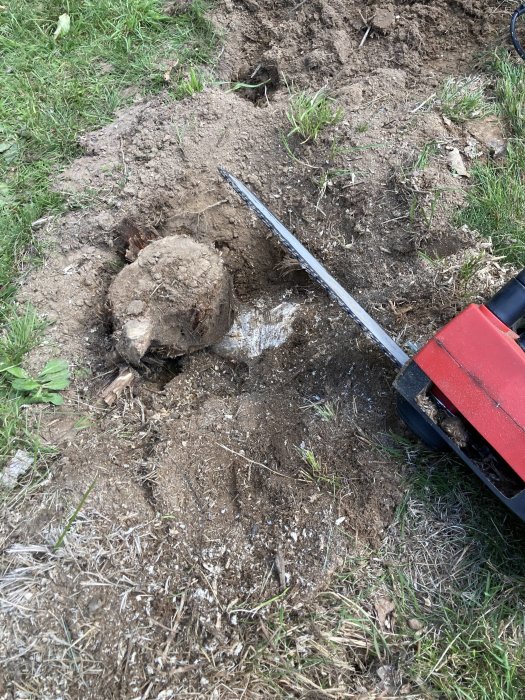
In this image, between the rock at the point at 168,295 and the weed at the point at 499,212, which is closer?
the rock at the point at 168,295

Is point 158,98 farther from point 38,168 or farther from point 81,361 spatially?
point 81,361

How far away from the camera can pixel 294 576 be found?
177 cm

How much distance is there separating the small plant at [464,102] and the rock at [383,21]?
0.47 metres

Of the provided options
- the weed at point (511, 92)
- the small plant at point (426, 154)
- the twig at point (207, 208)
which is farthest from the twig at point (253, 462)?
the weed at point (511, 92)

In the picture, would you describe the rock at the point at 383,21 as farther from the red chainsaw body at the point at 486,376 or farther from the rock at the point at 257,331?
the red chainsaw body at the point at 486,376

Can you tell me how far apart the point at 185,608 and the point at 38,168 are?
2402mm


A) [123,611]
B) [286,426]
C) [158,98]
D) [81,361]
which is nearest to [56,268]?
[81,361]

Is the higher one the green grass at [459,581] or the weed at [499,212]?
the weed at [499,212]

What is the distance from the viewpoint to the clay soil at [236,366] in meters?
1.77

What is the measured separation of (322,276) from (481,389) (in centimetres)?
79

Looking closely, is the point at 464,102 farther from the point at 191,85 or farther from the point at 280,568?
the point at 280,568

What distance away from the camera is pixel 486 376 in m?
1.59

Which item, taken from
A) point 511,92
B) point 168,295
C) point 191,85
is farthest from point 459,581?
point 191,85

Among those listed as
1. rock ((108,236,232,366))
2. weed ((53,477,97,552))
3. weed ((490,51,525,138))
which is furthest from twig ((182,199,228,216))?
weed ((490,51,525,138))
